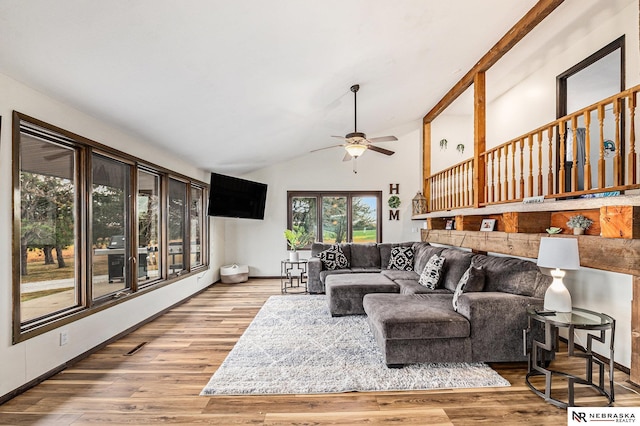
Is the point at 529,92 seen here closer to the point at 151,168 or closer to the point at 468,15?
the point at 468,15

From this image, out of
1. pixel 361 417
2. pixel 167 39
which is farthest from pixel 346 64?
pixel 361 417

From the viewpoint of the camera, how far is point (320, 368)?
2.79 m

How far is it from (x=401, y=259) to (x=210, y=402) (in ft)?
12.7

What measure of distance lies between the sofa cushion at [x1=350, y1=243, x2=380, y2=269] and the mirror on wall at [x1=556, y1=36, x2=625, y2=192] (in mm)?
3013

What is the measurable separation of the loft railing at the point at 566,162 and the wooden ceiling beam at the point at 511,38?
1.12 meters

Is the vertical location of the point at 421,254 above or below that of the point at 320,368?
above

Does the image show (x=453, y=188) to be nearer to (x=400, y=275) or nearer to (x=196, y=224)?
(x=400, y=275)

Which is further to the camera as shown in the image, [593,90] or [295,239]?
[295,239]

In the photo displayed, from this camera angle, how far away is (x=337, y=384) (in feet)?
8.25

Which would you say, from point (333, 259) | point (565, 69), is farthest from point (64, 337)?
point (565, 69)

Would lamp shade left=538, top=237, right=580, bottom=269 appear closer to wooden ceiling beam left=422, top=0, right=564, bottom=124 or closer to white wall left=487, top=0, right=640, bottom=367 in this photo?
white wall left=487, top=0, right=640, bottom=367

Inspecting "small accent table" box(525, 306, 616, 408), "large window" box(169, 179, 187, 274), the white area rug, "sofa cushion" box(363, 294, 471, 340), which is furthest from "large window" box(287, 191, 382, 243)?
"small accent table" box(525, 306, 616, 408)

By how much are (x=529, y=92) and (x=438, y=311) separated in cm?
403

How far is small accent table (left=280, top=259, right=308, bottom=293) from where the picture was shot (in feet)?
19.8
